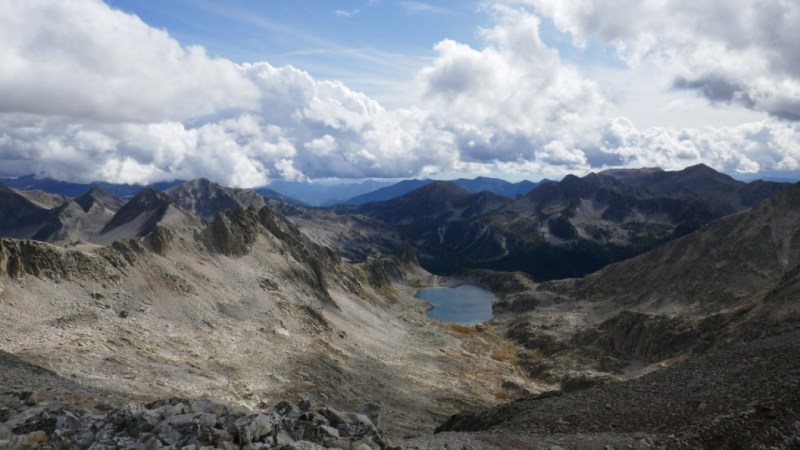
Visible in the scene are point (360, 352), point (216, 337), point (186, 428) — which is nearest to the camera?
point (186, 428)

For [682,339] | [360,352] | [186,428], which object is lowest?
[360,352]

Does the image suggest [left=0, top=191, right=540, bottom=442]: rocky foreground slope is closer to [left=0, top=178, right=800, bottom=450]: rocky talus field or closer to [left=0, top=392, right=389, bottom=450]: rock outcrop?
[left=0, top=178, right=800, bottom=450]: rocky talus field

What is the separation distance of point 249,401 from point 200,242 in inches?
→ 2291

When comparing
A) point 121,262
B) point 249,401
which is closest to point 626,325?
point 249,401

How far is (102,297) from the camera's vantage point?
68438mm

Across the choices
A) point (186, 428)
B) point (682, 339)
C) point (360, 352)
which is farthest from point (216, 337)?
point (682, 339)

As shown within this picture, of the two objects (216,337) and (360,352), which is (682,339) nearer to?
(360,352)

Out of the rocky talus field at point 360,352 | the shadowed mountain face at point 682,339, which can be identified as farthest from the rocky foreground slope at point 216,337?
the shadowed mountain face at point 682,339

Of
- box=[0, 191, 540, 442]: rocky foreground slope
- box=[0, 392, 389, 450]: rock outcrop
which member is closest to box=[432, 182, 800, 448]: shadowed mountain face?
box=[0, 392, 389, 450]: rock outcrop

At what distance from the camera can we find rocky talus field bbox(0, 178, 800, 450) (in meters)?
26.7

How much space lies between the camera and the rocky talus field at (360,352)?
87.5 feet

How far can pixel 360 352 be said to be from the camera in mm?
98250

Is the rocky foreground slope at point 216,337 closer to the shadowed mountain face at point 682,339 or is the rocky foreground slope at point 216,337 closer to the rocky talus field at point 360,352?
the rocky talus field at point 360,352

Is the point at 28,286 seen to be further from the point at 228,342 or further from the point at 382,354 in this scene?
the point at 382,354
